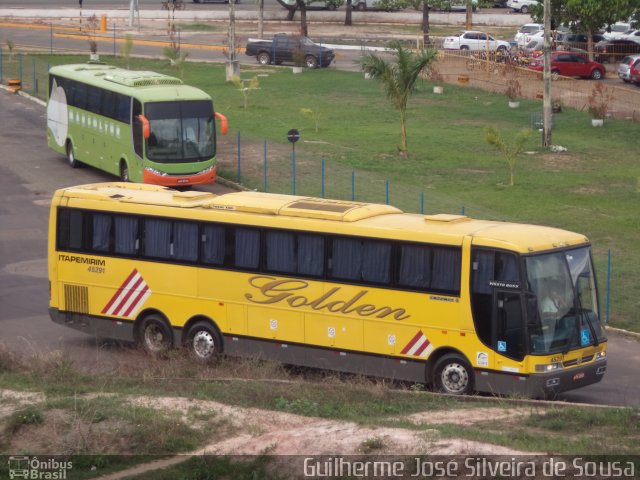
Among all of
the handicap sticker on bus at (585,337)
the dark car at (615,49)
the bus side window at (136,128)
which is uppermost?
the dark car at (615,49)

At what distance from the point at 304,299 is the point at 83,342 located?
5.91m

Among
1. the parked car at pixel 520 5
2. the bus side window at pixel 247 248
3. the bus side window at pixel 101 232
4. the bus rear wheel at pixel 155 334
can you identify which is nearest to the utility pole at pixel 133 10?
the parked car at pixel 520 5

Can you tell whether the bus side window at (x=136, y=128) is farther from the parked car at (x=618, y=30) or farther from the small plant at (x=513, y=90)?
the parked car at (x=618, y=30)

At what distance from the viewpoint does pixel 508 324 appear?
65.3 ft

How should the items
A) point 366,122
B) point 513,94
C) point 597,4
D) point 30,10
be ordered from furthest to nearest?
point 30,10 → point 597,4 → point 513,94 → point 366,122

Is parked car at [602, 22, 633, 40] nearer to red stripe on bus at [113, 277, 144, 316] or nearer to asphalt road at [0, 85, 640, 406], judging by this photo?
A: asphalt road at [0, 85, 640, 406]

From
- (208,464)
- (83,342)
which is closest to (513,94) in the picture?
(83,342)

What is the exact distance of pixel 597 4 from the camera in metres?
68.9

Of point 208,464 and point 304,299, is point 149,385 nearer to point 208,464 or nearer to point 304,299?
point 304,299

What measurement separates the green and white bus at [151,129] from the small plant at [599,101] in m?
21.1

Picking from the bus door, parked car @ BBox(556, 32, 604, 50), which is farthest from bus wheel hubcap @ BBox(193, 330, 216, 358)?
parked car @ BBox(556, 32, 604, 50)

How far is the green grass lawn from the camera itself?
35.4 m

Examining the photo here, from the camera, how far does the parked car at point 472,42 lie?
3054 inches

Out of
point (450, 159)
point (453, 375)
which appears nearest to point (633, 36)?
point (450, 159)
